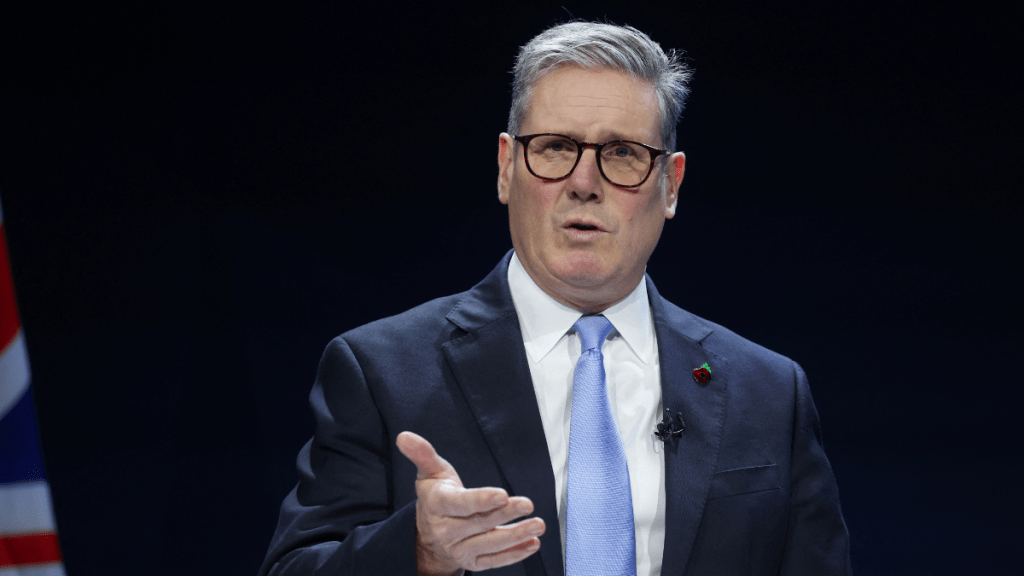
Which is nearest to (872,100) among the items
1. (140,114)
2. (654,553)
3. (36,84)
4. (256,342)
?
(654,553)

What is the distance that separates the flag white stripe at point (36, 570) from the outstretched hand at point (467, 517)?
1.70 m

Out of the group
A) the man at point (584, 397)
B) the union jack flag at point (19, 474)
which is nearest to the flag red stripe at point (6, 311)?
the union jack flag at point (19, 474)

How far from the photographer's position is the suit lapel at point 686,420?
143cm

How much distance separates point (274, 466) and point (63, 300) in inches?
32.8

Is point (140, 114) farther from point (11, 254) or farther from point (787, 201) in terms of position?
point (787, 201)

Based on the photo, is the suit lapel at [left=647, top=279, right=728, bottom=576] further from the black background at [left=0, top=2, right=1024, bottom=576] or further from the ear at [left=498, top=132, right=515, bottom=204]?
the black background at [left=0, top=2, right=1024, bottom=576]

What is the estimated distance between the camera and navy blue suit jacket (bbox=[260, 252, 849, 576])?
4.66ft

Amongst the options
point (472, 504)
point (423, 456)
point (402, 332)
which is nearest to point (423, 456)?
point (423, 456)

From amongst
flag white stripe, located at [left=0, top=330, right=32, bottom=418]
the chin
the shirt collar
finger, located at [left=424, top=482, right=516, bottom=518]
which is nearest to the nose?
the chin

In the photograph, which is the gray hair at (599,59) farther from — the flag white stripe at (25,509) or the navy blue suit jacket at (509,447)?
the flag white stripe at (25,509)

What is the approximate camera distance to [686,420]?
152cm

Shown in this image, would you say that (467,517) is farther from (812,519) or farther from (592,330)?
(812,519)

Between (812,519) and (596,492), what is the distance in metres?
0.46

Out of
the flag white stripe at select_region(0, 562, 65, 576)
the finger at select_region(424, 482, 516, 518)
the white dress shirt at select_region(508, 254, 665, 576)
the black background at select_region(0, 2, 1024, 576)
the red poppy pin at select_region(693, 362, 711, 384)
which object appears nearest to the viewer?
the finger at select_region(424, 482, 516, 518)
